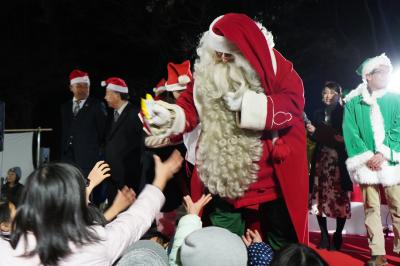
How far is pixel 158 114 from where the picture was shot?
2820 mm

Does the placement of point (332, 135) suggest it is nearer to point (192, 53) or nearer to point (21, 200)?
point (21, 200)

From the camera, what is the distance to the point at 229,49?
286cm

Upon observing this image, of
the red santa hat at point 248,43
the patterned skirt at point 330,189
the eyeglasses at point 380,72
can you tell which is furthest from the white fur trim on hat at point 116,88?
the red santa hat at point 248,43

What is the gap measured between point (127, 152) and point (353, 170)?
7.65 feet

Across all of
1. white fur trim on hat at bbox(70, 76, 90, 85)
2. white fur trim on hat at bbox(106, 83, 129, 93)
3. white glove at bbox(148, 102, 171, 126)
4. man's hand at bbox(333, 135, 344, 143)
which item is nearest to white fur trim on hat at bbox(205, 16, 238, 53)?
white glove at bbox(148, 102, 171, 126)

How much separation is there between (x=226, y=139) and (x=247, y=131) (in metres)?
0.12

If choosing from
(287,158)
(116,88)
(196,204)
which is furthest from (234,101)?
(116,88)

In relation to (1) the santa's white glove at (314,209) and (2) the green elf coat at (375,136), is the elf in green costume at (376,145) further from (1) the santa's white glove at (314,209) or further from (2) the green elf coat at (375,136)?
(1) the santa's white glove at (314,209)

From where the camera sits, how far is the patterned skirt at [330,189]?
16.9 feet

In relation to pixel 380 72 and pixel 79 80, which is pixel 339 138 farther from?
pixel 79 80

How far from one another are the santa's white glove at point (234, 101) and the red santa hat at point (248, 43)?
0.15 metres

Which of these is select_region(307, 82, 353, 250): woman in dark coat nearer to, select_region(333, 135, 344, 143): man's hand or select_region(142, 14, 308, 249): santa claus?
select_region(333, 135, 344, 143): man's hand

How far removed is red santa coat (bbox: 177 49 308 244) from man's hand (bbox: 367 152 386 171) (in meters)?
1.59

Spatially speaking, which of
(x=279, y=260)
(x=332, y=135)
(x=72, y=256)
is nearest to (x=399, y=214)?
(x=332, y=135)
